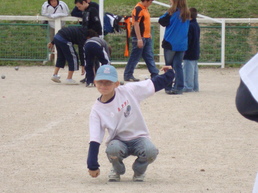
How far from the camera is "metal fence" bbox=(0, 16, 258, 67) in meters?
17.1

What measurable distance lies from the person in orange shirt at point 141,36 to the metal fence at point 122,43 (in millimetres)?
3669

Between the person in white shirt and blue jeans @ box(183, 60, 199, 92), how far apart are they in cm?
638

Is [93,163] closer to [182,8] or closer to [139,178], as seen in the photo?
[139,178]

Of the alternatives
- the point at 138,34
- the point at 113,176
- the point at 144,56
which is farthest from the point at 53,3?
the point at 113,176

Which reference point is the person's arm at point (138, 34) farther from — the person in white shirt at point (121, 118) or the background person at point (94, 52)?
the person in white shirt at point (121, 118)

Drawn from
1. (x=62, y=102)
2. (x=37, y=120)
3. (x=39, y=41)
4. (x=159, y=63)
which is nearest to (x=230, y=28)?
(x=159, y=63)

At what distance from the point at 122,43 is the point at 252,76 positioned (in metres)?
15.1

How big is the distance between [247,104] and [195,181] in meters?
3.69

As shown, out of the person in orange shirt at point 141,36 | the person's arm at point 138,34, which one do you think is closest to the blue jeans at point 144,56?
the person in orange shirt at point 141,36

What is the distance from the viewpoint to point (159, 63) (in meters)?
16.4

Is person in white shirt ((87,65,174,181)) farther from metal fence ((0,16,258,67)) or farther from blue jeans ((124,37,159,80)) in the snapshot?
metal fence ((0,16,258,67))

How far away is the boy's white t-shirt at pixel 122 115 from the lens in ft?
18.4

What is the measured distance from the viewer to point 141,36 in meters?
13.0

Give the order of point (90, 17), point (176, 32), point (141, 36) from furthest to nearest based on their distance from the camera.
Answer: point (141, 36), point (90, 17), point (176, 32)
